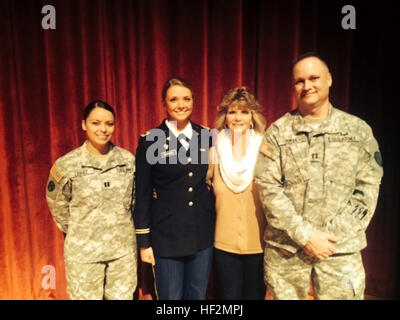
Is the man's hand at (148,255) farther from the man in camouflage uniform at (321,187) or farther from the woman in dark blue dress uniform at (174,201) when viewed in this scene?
the man in camouflage uniform at (321,187)

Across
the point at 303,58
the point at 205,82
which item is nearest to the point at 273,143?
the point at 303,58

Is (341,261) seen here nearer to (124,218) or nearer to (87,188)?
(124,218)

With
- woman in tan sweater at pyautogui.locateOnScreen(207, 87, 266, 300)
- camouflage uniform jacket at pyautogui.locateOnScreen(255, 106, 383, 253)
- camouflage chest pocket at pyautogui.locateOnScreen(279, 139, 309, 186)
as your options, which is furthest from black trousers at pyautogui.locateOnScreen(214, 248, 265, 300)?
camouflage chest pocket at pyautogui.locateOnScreen(279, 139, 309, 186)

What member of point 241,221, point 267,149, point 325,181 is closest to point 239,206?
point 241,221

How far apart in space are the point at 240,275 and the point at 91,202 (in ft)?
2.90

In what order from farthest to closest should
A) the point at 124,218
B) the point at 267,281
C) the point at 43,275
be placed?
the point at 43,275 < the point at 124,218 < the point at 267,281

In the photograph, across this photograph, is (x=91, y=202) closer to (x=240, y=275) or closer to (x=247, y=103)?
(x=240, y=275)

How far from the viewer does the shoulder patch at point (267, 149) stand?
A: 1.52 meters

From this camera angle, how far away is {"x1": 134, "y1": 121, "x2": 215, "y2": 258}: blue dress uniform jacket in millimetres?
1644

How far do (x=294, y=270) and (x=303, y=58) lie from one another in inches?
39.9

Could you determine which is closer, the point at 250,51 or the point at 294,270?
the point at 294,270

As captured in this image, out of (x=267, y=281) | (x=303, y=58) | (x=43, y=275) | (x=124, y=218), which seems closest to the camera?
(x=303, y=58)

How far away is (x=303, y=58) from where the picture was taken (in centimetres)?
143

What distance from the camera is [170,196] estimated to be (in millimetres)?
1661
